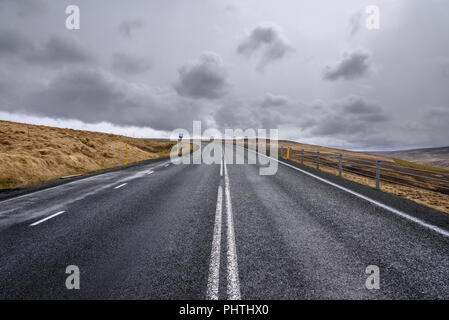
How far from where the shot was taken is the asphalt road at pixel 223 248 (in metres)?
2.58

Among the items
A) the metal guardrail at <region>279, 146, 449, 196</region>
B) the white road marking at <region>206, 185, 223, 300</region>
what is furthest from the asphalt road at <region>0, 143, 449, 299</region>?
the metal guardrail at <region>279, 146, 449, 196</region>

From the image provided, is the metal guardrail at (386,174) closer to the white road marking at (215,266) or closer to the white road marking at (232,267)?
the white road marking at (232,267)

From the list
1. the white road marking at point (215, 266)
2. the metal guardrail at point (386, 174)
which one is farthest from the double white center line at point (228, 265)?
the metal guardrail at point (386, 174)

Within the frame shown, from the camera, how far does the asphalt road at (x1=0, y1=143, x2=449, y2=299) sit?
2.58 metres

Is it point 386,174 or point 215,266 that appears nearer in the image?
point 215,266

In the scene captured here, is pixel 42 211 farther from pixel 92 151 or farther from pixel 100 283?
pixel 92 151

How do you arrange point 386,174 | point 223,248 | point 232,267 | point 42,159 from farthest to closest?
1. point 386,174
2. point 42,159
3. point 223,248
4. point 232,267

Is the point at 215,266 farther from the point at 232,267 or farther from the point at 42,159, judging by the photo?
the point at 42,159

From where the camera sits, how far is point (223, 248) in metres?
3.53

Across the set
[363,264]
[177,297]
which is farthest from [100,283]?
[363,264]

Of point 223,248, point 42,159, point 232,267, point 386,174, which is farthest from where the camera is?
point 386,174

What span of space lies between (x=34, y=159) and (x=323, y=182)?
1702 centimetres

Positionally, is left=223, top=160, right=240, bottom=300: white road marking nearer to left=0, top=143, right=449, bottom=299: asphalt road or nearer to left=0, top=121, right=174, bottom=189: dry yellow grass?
left=0, top=143, right=449, bottom=299: asphalt road

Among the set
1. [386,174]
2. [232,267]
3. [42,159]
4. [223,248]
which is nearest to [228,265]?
[232,267]
